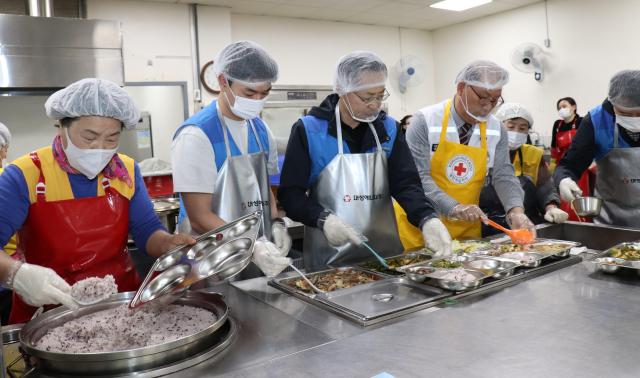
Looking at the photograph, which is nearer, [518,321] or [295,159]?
[518,321]

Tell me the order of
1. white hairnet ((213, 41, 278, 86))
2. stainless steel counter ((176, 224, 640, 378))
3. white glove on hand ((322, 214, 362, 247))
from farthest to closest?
white hairnet ((213, 41, 278, 86)) < white glove on hand ((322, 214, 362, 247)) < stainless steel counter ((176, 224, 640, 378))

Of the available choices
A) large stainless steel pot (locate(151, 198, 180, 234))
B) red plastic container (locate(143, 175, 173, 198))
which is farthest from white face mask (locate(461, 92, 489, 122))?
red plastic container (locate(143, 175, 173, 198))

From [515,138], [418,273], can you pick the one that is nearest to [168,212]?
[418,273]

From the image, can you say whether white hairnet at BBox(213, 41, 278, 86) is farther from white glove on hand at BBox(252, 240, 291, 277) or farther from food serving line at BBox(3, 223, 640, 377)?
food serving line at BBox(3, 223, 640, 377)

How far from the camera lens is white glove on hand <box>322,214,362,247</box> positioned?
6.28 feet

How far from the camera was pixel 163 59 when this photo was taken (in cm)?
598

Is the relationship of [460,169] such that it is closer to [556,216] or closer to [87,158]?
[556,216]

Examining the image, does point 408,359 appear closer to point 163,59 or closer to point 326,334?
point 326,334

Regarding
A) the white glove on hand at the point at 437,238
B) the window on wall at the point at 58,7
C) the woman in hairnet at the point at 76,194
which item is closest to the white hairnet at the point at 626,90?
the white glove on hand at the point at 437,238

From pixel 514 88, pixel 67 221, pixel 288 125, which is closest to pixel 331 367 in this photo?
pixel 67 221

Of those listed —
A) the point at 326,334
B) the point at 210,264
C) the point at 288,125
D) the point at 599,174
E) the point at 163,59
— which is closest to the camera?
the point at 326,334

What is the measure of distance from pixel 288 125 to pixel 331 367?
611 centimetres

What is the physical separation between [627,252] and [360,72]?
126 centimetres

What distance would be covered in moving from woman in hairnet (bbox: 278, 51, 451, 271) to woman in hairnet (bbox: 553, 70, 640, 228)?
99cm
